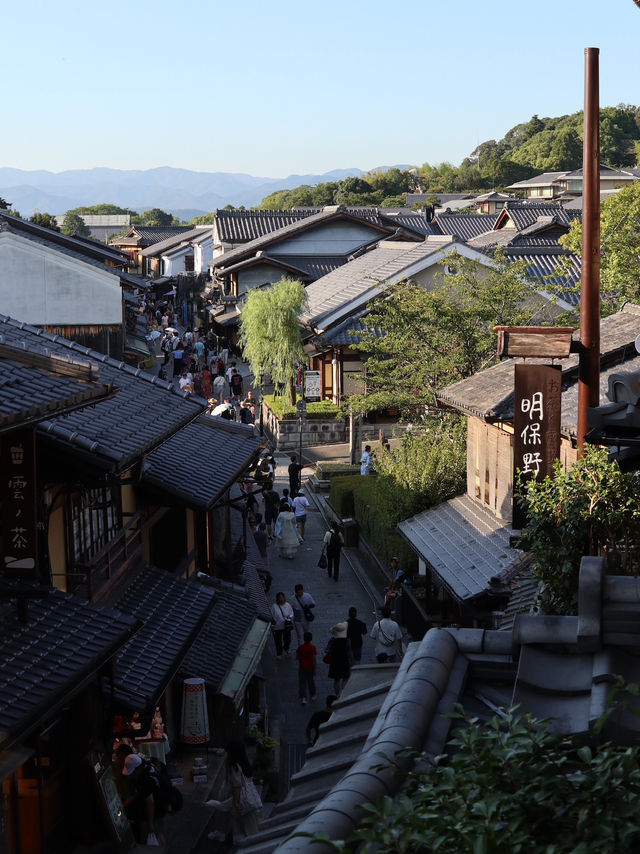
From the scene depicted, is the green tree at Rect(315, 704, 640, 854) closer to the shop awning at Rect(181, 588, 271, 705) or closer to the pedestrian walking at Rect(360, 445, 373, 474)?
the shop awning at Rect(181, 588, 271, 705)

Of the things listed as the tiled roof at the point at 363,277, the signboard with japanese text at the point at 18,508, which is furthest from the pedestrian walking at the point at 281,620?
the tiled roof at the point at 363,277

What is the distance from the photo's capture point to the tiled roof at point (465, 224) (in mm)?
71062

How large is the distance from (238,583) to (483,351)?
875 cm

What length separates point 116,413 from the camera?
43.5 ft

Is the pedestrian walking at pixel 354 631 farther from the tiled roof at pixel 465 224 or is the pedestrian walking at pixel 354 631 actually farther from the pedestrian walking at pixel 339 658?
the tiled roof at pixel 465 224

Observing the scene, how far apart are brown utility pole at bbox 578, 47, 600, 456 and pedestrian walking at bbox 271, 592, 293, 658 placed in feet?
31.9

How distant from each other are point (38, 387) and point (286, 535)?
1814 centimetres

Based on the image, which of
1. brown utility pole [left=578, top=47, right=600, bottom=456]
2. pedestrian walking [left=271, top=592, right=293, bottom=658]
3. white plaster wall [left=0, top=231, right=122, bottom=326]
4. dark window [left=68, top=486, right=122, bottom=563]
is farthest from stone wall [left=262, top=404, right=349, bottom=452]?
brown utility pole [left=578, top=47, right=600, bottom=456]

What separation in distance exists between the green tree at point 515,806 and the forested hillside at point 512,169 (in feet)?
339

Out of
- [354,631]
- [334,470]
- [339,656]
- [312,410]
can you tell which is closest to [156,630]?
[339,656]

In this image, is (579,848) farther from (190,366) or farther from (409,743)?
(190,366)

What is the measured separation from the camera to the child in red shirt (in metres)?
17.9

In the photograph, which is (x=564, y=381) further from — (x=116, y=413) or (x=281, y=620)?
(x=116, y=413)

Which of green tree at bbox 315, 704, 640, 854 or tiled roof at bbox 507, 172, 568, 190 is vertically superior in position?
tiled roof at bbox 507, 172, 568, 190
